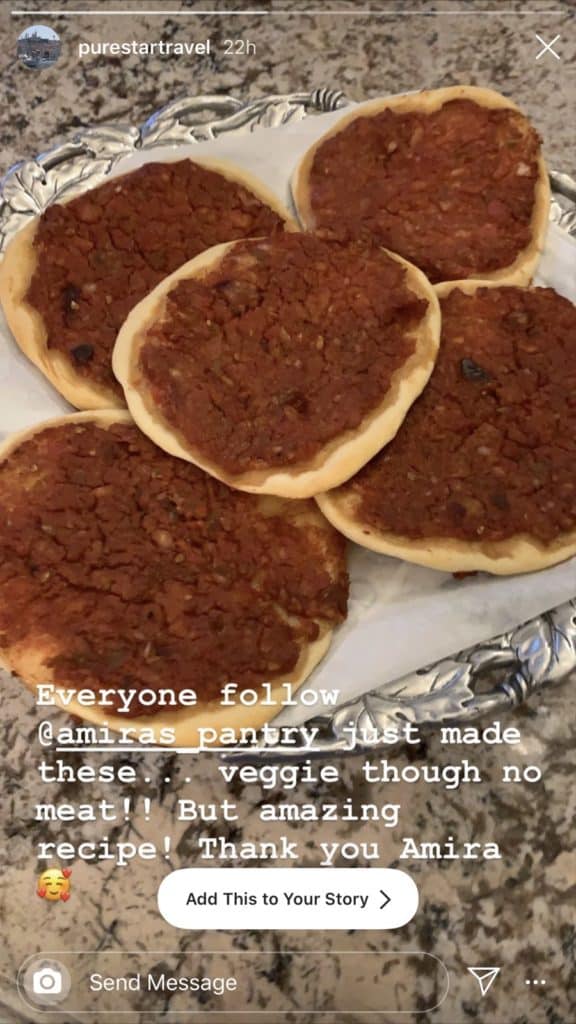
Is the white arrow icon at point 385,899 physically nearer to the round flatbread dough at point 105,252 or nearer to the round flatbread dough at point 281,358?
the round flatbread dough at point 281,358

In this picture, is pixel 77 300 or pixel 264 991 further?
pixel 77 300

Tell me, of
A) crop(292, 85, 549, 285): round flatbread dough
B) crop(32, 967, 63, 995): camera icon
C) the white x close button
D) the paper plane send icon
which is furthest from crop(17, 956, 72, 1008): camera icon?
the white x close button

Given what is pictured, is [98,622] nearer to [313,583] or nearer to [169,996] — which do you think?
[313,583]

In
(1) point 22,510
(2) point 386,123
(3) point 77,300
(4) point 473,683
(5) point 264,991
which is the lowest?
(5) point 264,991

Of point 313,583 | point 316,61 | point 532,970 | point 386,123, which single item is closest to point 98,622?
point 313,583

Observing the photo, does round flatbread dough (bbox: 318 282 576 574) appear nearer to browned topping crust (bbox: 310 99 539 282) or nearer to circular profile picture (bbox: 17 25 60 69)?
browned topping crust (bbox: 310 99 539 282)

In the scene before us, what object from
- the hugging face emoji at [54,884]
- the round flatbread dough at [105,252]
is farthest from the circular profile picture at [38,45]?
the hugging face emoji at [54,884]
